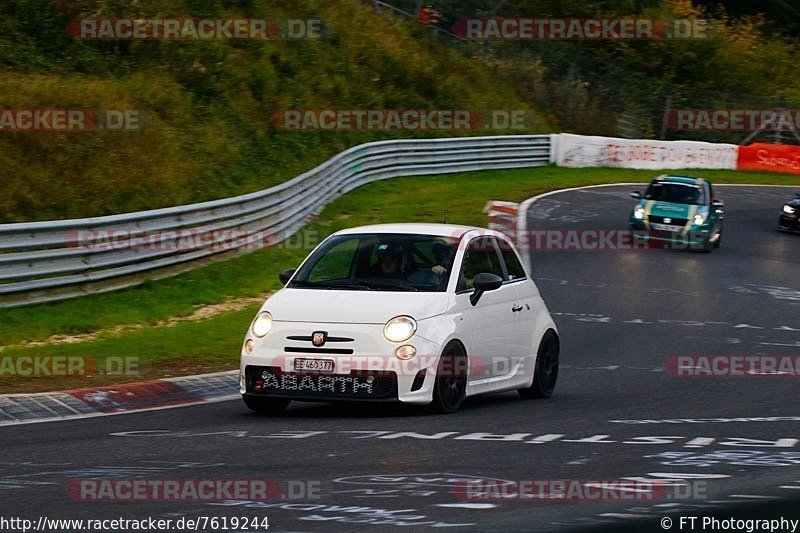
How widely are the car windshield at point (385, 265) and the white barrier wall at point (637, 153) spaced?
33.2 m

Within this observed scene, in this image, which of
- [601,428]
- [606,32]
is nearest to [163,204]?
[601,428]

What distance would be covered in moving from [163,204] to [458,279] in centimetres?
1364

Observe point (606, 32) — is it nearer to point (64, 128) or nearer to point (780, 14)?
point (780, 14)

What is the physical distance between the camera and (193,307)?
1794 centimetres

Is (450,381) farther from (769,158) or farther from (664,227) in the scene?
(769,158)

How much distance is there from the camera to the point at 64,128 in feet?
78.2

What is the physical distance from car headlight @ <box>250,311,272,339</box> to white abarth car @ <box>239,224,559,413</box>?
0.01 meters

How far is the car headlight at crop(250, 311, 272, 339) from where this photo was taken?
10.4 meters

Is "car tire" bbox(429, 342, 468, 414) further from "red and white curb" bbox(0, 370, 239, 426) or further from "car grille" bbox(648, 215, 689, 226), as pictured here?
"car grille" bbox(648, 215, 689, 226)

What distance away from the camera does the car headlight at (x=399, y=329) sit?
10.2 m

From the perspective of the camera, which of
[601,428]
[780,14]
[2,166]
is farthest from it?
[780,14]
